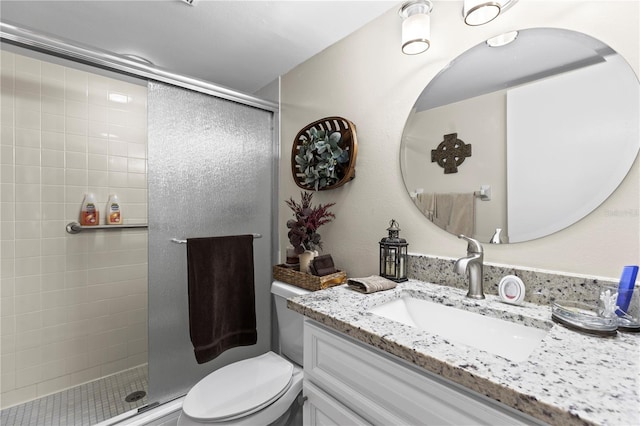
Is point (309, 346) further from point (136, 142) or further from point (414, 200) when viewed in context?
point (136, 142)

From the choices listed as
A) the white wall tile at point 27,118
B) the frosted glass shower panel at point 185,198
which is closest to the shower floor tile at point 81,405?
the frosted glass shower panel at point 185,198

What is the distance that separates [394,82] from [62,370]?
8.20 ft

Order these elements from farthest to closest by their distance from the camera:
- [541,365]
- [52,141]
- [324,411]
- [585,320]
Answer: [52,141]
[324,411]
[585,320]
[541,365]

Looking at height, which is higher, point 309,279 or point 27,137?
point 27,137

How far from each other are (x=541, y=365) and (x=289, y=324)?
1072mm

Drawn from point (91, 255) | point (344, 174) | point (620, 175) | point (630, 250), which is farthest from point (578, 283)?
point (91, 255)

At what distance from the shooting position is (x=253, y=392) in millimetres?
1076

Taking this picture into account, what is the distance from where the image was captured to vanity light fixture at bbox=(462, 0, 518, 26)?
888 millimetres

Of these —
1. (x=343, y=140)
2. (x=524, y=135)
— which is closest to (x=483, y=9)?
(x=524, y=135)

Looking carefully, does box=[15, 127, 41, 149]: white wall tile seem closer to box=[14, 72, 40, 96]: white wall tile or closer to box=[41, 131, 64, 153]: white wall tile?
box=[41, 131, 64, 153]: white wall tile

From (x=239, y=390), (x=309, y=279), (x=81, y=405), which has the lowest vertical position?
(x=81, y=405)

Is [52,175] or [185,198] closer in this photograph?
[185,198]

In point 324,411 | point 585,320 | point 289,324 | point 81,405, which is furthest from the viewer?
point 81,405

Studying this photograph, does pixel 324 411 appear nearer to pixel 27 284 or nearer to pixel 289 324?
pixel 289 324
